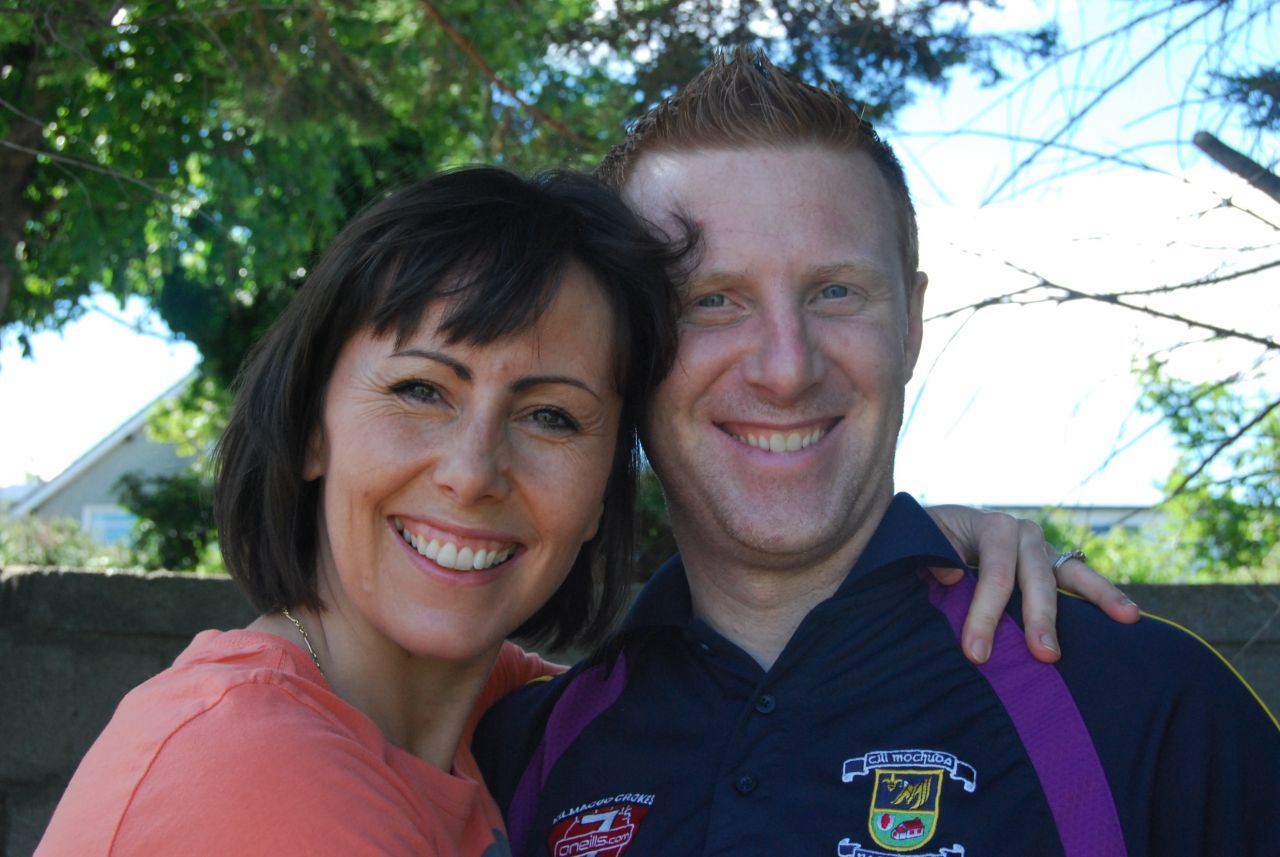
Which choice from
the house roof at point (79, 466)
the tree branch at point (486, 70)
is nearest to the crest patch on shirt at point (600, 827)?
the tree branch at point (486, 70)

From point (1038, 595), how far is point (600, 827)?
0.79 m

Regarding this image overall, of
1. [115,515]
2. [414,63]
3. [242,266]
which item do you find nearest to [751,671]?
[414,63]

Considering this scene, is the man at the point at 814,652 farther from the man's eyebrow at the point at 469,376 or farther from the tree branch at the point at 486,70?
the tree branch at the point at 486,70

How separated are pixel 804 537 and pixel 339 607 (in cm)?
79

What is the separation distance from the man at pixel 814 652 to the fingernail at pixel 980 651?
0.7 inches

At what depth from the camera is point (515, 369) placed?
6.20ft

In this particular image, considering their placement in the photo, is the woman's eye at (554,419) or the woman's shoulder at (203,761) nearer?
the woman's shoulder at (203,761)

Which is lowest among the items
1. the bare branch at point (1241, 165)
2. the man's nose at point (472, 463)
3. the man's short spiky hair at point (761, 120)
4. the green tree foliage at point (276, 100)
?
the man's nose at point (472, 463)

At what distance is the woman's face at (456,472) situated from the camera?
187cm

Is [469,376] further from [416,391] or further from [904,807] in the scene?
[904,807]

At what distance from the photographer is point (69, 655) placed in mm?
3410

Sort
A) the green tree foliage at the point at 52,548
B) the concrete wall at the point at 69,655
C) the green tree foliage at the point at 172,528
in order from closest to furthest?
the concrete wall at the point at 69,655
the green tree foliage at the point at 172,528
the green tree foliage at the point at 52,548

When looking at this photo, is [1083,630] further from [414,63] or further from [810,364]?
[414,63]

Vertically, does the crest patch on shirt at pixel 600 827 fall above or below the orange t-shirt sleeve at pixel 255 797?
below
